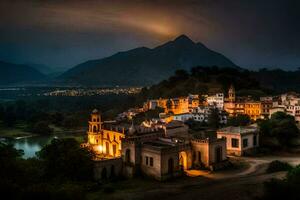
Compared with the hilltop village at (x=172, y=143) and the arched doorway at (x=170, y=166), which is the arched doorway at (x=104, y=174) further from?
the arched doorway at (x=170, y=166)

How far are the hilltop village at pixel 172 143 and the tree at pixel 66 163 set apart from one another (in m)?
1.22

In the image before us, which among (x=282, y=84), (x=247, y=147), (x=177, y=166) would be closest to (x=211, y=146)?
(x=177, y=166)

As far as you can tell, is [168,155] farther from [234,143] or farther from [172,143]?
[234,143]

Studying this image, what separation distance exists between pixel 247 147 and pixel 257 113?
1808cm

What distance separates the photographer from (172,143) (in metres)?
28.3

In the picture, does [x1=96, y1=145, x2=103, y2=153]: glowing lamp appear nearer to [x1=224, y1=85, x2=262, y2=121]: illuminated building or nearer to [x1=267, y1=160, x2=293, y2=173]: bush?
[x1=267, y1=160, x2=293, y2=173]: bush

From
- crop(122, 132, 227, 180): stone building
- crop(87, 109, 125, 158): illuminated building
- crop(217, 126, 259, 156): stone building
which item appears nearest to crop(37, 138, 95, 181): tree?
crop(122, 132, 227, 180): stone building

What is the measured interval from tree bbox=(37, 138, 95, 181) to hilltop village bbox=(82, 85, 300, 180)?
→ 122 cm

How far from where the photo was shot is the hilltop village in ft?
85.4

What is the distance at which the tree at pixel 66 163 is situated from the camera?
23750mm

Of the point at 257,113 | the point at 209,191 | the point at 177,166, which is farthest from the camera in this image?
the point at 257,113

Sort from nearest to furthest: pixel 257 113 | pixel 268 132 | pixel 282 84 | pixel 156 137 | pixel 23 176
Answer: pixel 23 176, pixel 156 137, pixel 268 132, pixel 257 113, pixel 282 84

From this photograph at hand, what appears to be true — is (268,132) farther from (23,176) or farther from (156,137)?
(23,176)

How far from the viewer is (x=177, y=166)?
26.3m
